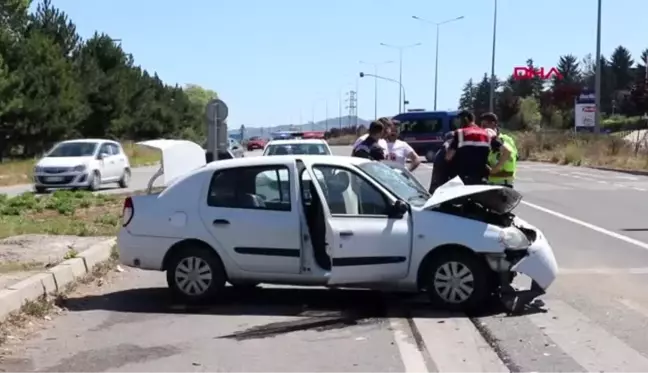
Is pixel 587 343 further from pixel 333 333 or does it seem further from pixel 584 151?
pixel 584 151

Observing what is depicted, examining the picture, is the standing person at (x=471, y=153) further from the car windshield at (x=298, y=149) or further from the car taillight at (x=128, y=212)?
the car windshield at (x=298, y=149)

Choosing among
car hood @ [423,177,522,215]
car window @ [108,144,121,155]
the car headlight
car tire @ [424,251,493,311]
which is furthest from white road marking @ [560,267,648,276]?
car window @ [108,144,121,155]

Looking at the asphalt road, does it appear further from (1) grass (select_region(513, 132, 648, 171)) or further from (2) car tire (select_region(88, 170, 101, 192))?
(1) grass (select_region(513, 132, 648, 171))

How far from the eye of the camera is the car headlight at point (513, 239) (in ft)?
31.1

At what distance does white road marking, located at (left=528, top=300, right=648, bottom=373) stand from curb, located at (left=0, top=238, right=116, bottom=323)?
465 cm

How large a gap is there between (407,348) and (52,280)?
4.34 metres

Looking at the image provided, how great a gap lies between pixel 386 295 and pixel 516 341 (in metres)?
2.60

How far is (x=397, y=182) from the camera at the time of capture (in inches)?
409

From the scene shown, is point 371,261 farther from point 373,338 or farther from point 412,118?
point 412,118

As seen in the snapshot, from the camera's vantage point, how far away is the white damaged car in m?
9.58

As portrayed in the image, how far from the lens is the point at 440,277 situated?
31.5 feet

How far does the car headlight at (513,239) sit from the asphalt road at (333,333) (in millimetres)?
633

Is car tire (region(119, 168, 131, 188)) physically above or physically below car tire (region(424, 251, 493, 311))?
below

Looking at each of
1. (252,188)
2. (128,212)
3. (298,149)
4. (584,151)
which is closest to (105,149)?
(298,149)
